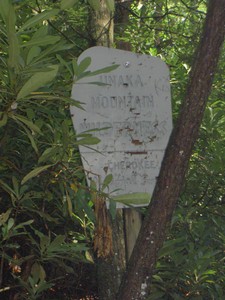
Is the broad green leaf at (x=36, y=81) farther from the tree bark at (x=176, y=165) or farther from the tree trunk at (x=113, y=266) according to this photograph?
the tree trunk at (x=113, y=266)

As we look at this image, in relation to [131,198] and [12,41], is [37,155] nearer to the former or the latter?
[131,198]

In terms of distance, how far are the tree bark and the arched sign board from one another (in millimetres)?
375

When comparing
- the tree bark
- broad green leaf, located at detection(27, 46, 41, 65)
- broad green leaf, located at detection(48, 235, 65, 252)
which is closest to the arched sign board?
the tree bark

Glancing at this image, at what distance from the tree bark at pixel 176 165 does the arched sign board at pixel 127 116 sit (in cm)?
38

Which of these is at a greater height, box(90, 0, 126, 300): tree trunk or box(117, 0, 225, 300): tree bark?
box(117, 0, 225, 300): tree bark

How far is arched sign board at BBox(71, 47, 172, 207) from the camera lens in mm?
2852

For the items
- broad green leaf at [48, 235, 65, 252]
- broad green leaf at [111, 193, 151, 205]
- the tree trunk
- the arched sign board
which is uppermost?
the arched sign board

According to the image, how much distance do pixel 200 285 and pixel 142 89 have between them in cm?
→ 92

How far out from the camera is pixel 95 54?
292 cm

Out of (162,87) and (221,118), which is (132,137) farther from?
(221,118)

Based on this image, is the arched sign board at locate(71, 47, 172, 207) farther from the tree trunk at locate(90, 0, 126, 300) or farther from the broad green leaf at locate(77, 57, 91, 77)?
the broad green leaf at locate(77, 57, 91, 77)

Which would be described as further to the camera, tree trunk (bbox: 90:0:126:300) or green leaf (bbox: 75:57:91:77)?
tree trunk (bbox: 90:0:126:300)

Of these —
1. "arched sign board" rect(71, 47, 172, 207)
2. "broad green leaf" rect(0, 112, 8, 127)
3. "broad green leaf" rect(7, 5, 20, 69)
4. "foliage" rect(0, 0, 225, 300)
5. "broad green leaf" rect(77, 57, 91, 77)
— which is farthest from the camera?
"arched sign board" rect(71, 47, 172, 207)

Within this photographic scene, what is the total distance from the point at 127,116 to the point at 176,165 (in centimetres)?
51
